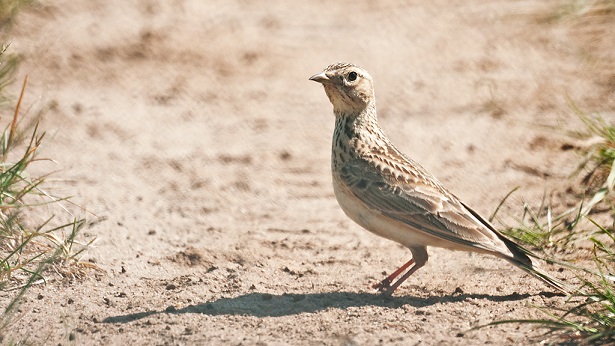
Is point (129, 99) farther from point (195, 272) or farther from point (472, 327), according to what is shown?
point (472, 327)

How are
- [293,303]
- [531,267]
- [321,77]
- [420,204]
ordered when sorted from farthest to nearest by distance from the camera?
1. [321,77]
2. [420,204]
3. [293,303]
4. [531,267]

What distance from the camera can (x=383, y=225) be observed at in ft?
19.7

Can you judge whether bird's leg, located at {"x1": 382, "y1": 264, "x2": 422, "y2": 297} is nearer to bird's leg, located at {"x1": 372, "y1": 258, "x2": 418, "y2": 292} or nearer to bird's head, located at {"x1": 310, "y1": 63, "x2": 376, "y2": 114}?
bird's leg, located at {"x1": 372, "y1": 258, "x2": 418, "y2": 292}

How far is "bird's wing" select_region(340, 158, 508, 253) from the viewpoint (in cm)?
578

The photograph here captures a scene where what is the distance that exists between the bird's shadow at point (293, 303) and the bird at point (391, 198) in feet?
0.56

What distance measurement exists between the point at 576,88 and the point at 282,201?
3379 mm

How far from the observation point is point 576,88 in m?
9.29

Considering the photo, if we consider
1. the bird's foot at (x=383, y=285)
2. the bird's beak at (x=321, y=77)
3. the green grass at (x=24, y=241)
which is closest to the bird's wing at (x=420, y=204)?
the bird's foot at (x=383, y=285)

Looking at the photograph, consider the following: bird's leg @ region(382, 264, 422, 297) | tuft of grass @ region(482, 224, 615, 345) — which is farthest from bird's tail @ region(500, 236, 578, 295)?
bird's leg @ region(382, 264, 422, 297)

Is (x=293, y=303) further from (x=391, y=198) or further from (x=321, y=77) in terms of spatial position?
(x=321, y=77)

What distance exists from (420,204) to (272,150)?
2.92m

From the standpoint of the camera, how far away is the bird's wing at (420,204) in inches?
227

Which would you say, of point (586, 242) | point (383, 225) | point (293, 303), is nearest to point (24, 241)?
point (293, 303)

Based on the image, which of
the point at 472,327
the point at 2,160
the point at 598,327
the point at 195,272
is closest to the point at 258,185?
the point at 195,272
